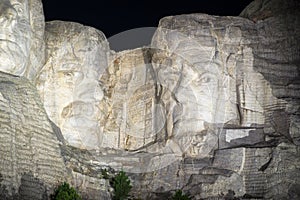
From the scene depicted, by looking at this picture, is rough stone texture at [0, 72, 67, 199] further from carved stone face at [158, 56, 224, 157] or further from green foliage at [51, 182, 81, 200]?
carved stone face at [158, 56, 224, 157]

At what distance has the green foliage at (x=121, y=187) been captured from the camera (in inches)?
1172

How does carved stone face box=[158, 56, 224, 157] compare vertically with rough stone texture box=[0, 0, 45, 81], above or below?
below

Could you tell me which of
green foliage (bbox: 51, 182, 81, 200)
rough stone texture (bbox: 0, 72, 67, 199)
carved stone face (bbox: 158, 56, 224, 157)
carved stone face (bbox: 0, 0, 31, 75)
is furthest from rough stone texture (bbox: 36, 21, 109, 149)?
green foliage (bbox: 51, 182, 81, 200)

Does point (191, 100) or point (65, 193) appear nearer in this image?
point (65, 193)

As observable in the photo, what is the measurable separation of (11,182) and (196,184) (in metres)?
8.33

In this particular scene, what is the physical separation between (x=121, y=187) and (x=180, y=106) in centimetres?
579

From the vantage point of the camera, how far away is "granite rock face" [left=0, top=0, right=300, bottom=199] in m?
30.3

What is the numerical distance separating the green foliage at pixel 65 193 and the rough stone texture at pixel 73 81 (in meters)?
5.45

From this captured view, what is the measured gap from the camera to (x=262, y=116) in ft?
111

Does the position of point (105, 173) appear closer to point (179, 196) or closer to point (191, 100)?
point (179, 196)

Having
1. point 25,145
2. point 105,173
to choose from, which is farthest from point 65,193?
point 105,173

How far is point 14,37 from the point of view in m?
29.9

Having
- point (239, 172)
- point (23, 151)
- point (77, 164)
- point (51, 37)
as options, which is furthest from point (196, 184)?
point (51, 37)

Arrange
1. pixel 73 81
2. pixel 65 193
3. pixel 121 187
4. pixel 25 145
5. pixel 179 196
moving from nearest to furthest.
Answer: pixel 65 193 → pixel 25 145 → pixel 179 196 → pixel 121 187 → pixel 73 81
